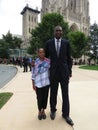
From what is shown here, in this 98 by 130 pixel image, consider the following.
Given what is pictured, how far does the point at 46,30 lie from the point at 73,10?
2231 inches

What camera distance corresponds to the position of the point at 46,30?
55.5 meters

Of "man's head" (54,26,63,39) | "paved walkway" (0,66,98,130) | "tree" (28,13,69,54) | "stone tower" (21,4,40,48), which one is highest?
"stone tower" (21,4,40,48)

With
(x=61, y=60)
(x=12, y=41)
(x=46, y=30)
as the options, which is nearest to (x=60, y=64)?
(x=61, y=60)

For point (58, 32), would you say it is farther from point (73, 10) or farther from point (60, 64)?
point (73, 10)

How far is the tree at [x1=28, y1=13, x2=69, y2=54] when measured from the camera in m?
54.7

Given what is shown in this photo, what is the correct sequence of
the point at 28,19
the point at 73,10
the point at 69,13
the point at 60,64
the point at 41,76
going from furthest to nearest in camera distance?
the point at 28,19, the point at 73,10, the point at 69,13, the point at 41,76, the point at 60,64

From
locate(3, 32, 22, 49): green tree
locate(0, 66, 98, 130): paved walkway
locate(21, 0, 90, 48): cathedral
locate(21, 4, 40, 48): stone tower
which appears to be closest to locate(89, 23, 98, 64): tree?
locate(21, 0, 90, 48): cathedral

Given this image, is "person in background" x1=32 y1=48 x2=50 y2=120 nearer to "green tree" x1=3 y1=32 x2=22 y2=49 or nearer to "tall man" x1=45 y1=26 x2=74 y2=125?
"tall man" x1=45 y1=26 x2=74 y2=125

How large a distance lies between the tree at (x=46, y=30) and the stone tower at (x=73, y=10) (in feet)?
130

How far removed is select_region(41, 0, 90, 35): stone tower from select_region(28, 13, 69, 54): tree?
130 feet

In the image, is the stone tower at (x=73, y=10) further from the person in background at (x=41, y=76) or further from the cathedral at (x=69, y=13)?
the person in background at (x=41, y=76)

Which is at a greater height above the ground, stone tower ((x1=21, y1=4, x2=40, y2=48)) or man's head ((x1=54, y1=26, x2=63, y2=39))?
stone tower ((x1=21, y1=4, x2=40, y2=48))

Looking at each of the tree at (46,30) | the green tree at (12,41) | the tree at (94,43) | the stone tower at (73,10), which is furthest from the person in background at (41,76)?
the green tree at (12,41)

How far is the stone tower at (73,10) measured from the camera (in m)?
98.1
